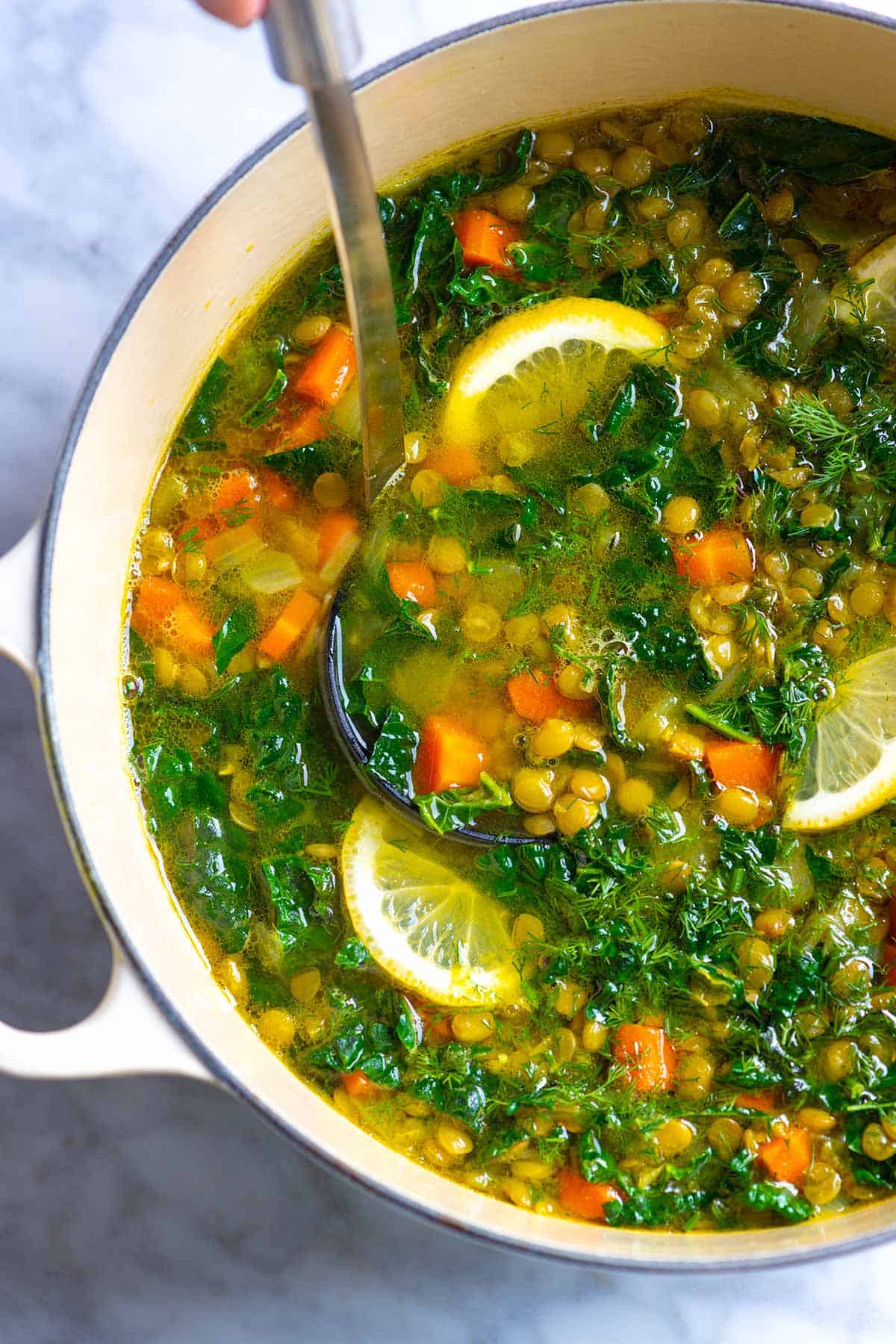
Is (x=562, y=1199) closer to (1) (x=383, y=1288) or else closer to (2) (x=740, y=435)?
(1) (x=383, y=1288)

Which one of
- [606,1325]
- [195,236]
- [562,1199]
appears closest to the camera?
[195,236]

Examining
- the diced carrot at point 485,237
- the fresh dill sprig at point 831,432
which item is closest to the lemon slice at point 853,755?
the fresh dill sprig at point 831,432

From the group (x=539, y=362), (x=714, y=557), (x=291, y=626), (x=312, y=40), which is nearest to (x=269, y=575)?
(x=291, y=626)

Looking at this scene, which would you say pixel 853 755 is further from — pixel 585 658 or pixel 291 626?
pixel 291 626

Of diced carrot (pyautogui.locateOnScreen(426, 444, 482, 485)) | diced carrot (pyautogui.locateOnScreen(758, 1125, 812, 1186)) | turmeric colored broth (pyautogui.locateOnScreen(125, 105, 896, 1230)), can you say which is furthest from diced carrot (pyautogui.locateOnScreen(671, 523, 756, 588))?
diced carrot (pyautogui.locateOnScreen(758, 1125, 812, 1186))

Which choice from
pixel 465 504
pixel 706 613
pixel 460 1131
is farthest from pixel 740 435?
pixel 460 1131

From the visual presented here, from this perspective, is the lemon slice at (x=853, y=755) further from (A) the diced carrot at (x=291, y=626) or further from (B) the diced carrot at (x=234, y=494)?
(B) the diced carrot at (x=234, y=494)
